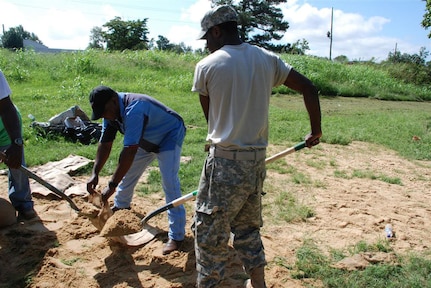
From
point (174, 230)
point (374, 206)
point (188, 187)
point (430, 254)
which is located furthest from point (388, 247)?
point (188, 187)

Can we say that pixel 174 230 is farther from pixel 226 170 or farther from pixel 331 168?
pixel 331 168

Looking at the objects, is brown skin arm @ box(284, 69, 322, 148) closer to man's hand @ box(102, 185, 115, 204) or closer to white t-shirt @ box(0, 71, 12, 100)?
man's hand @ box(102, 185, 115, 204)

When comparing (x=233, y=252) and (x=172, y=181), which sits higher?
(x=172, y=181)

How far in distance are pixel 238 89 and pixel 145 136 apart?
4.28 feet

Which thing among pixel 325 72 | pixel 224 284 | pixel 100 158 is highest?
pixel 325 72

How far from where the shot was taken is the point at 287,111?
10883 millimetres

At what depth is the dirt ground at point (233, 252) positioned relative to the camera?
122 inches

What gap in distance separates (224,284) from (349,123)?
292 inches

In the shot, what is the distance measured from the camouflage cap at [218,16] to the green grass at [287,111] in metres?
2.02

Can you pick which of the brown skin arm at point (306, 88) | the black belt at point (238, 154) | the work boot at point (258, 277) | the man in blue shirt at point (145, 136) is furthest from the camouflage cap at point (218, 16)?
the work boot at point (258, 277)

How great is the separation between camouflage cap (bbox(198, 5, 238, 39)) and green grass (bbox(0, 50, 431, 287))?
2023mm

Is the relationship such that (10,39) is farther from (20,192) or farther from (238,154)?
(238,154)

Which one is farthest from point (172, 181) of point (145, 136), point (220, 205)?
point (220, 205)

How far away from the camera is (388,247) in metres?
3.55
